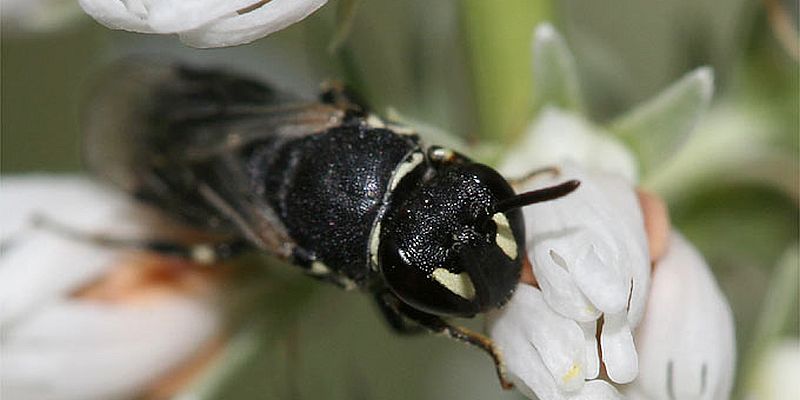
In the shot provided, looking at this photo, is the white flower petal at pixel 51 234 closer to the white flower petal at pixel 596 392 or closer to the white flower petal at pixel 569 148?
the white flower petal at pixel 569 148

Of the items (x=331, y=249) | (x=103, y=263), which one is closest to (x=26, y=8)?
(x=103, y=263)

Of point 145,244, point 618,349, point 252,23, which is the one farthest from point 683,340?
point 145,244

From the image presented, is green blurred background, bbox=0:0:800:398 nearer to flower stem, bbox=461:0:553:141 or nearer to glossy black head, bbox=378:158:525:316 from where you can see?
flower stem, bbox=461:0:553:141

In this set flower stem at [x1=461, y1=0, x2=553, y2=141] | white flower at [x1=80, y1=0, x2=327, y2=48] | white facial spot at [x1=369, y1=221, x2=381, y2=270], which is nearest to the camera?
white flower at [x1=80, y1=0, x2=327, y2=48]

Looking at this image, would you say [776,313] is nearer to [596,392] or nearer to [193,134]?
[596,392]

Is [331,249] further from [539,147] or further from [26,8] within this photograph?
[26,8]

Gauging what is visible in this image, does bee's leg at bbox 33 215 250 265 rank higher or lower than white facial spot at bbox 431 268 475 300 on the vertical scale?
lower

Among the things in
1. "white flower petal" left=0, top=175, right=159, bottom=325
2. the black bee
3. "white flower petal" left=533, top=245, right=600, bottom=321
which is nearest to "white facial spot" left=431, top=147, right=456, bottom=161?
the black bee

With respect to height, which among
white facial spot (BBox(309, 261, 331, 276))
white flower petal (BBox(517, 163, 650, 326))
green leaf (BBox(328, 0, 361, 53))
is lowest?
white facial spot (BBox(309, 261, 331, 276))
